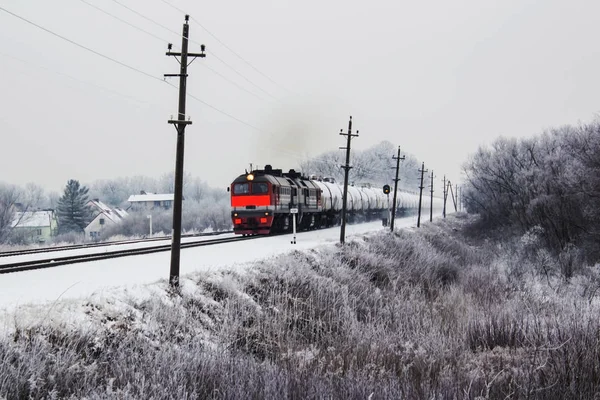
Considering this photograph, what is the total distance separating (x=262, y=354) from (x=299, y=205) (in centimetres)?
2014

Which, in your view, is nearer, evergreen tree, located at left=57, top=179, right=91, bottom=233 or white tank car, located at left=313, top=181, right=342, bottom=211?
white tank car, located at left=313, top=181, right=342, bottom=211

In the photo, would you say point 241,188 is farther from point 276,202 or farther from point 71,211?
point 71,211

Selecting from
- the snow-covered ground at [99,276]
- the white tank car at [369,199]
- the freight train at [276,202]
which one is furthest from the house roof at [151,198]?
the snow-covered ground at [99,276]

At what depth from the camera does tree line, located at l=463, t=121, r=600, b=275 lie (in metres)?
26.4

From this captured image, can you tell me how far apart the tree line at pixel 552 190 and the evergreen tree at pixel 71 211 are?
187 feet

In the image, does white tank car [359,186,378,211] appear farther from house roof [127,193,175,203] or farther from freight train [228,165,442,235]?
house roof [127,193,175,203]

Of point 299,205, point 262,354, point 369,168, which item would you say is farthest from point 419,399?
point 369,168

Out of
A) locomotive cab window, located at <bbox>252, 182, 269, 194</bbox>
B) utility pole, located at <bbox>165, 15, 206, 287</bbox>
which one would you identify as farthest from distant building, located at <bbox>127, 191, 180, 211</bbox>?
utility pole, located at <bbox>165, 15, 206, 287</bbox>

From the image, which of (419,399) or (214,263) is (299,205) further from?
(419,399)

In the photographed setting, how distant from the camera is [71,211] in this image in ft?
250

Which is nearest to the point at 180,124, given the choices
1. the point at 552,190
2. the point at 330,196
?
the point at 330,196

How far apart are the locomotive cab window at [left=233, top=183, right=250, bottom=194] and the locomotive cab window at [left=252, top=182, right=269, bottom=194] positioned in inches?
14.6

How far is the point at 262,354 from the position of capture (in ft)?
29.1

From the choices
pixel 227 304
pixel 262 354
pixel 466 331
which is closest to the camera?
pixel 262 354
